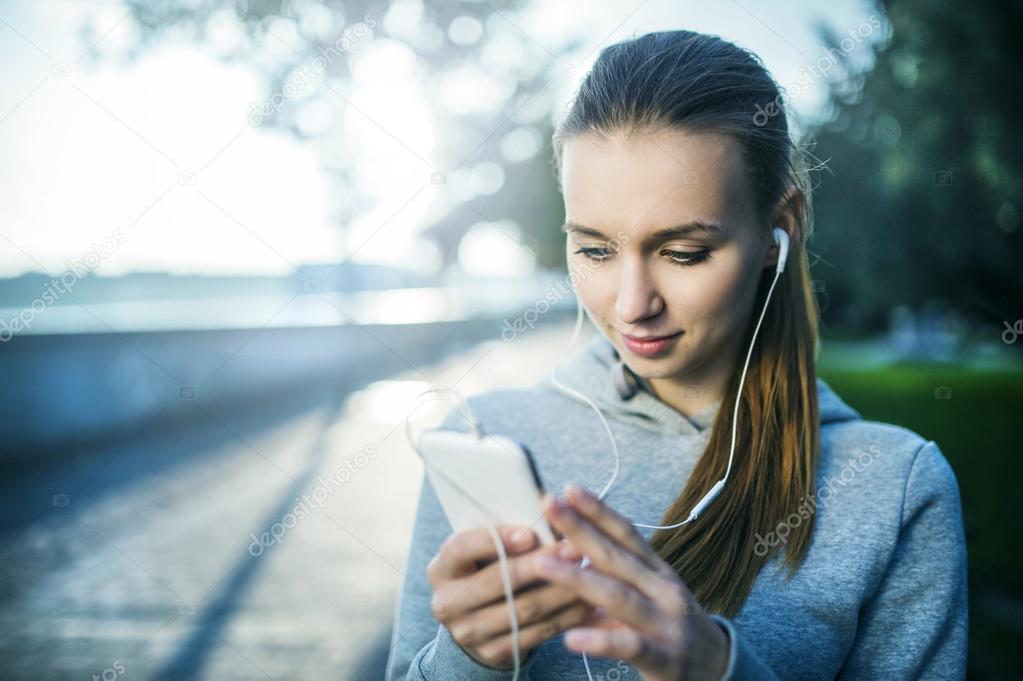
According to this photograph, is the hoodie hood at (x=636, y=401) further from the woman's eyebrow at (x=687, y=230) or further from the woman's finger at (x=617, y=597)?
the woman's finger at (x=617, y=597)

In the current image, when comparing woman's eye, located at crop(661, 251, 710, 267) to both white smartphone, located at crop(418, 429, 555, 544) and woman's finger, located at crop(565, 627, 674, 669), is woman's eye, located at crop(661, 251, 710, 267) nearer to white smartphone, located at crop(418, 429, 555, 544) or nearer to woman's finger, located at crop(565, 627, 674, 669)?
white smartphone, located at crop(418, 429, 555, 544)

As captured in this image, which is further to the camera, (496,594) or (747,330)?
(747,330)

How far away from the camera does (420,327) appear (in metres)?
15.8

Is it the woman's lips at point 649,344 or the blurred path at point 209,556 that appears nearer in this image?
the woman's lips at point 649,344

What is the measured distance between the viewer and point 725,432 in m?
1.88

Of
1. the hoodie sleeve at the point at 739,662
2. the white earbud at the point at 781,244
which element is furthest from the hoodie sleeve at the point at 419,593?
the white earbud at the point at 781,244

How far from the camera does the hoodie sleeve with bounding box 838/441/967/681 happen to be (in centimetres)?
164

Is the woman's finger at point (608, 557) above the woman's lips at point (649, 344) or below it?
below

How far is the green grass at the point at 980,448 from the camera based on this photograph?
451 centimetres

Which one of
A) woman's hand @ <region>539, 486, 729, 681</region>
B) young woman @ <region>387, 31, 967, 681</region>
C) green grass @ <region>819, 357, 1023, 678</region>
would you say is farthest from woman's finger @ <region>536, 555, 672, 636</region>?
green grass @ <region>819, 357, 1023, 678</region>

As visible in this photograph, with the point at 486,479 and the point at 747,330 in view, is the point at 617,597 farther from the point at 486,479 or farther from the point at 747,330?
the point at 747,330

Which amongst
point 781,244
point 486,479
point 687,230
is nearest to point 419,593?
point 486,479

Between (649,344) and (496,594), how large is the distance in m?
0.71

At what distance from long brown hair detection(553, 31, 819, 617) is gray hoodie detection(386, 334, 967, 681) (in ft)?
0.16
